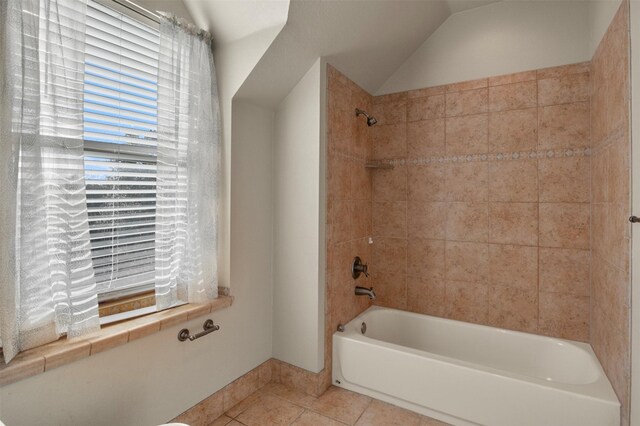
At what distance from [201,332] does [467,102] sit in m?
2.43

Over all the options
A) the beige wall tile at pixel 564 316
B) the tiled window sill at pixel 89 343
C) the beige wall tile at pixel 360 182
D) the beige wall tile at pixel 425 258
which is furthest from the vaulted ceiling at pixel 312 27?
the beige wall tile at pixel 564 316

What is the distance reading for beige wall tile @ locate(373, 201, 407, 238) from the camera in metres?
2.73

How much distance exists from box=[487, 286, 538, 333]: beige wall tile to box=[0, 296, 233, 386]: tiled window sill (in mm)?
2036

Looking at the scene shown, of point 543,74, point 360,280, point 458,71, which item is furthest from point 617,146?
point 360,280

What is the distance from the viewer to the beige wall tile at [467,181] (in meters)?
2.41

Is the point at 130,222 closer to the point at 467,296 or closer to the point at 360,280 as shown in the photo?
the point at 360,280

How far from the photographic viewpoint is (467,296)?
2479mm

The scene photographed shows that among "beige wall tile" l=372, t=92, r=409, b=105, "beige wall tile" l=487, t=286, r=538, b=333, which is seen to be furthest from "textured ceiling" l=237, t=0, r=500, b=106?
"beige wall tile" l=487, t=286, r=538, b=333

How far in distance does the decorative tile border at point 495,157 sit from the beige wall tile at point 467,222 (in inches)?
13.5

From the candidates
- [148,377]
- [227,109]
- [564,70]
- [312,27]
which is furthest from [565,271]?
[148,377]

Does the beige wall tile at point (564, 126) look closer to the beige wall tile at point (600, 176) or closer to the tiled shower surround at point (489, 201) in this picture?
the tiled shower surround at point (489, 201)

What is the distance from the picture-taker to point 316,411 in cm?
197

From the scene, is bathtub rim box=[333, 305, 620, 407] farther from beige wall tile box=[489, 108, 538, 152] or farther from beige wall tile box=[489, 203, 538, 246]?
beige wall tile box=[489, 108, 538, 152]

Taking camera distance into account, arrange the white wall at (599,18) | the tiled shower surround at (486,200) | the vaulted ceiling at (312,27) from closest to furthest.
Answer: the white wall at (599,18) → the vaulted ceiling at (312,27) → the tiled shower surround at (486,200)
